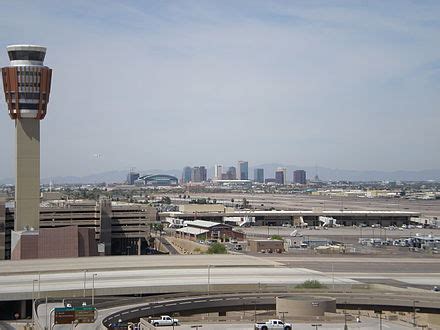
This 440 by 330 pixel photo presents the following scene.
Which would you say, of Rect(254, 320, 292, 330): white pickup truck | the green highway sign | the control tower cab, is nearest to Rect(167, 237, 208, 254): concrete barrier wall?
the control tower cab

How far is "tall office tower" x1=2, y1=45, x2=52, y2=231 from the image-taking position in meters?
68.3

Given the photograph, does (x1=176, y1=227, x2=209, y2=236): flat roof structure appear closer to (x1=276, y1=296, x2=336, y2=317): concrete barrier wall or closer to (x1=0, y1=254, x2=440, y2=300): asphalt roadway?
(x1=0, y1=254, x2=440, y2=300): asphalt roadway

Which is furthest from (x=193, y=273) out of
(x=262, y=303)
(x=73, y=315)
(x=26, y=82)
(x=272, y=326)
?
(x=26, y=82)

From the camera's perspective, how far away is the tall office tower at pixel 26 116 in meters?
68.3

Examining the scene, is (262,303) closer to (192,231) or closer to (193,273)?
(193,273)

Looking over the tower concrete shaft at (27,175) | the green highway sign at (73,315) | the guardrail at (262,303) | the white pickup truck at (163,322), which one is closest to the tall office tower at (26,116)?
the tower concrete shaft at (27,175)

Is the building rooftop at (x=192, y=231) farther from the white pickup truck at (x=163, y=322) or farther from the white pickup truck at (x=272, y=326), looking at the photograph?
the white pickup truck at (x=272, y=326)

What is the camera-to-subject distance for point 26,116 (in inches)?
2712

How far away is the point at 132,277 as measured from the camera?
160 feet

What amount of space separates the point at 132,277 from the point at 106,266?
7689mm

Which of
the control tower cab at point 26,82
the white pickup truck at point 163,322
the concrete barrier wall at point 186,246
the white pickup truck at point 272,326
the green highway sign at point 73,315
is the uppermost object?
the control tower cab at point 26,82

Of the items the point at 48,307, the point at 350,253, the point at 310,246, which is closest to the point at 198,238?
the point at 310,246

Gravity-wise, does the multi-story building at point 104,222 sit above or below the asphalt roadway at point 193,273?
above

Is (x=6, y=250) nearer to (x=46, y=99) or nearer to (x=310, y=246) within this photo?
(x=46, y=99)
